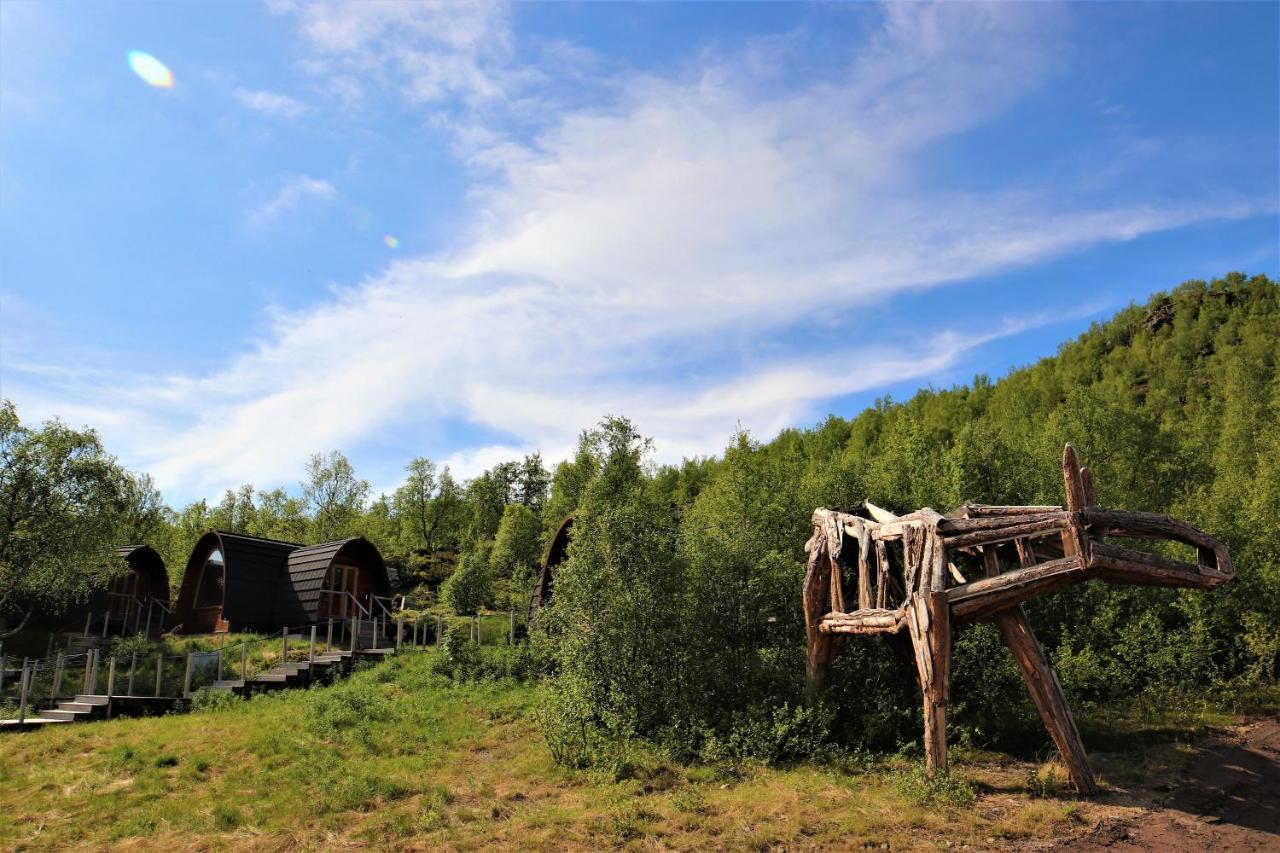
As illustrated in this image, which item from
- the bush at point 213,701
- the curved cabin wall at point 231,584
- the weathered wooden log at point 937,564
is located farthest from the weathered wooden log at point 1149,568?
the curved cabin wall at point 231,584

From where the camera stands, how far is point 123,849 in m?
9.56

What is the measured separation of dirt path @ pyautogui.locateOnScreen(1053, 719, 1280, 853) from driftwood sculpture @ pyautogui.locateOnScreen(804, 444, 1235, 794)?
109cm

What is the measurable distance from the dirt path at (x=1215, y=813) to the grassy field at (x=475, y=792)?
1.13 feet

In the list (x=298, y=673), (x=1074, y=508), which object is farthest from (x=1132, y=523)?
(x=298, y=673)

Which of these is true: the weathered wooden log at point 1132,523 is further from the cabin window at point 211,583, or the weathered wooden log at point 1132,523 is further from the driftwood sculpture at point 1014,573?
the cabin window at point 211,583

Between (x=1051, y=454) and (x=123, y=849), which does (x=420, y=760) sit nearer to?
(x=123, y=849)

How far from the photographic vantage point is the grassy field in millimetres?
9047

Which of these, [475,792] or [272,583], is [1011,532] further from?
[272,583]

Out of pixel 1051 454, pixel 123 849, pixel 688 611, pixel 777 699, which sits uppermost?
pixel 1051 454

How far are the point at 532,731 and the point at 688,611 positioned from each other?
4689mm

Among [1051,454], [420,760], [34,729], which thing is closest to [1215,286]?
[1051,454]

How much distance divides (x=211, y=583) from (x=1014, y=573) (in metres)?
31.7

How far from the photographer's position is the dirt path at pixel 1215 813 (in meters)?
8.01

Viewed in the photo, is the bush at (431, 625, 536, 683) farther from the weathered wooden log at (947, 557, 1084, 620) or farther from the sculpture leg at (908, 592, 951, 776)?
the weathered wooden log at (947, 557, 1084, 620)
